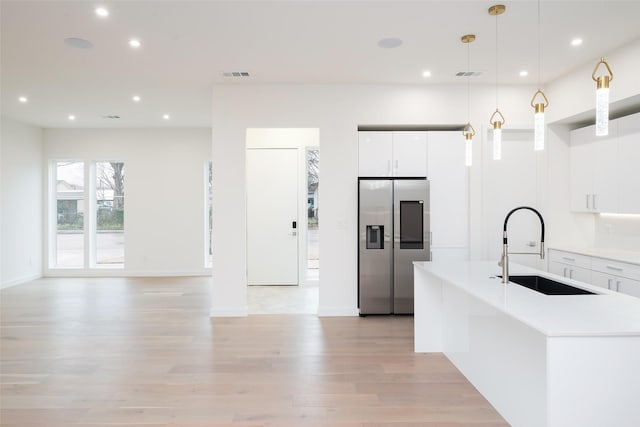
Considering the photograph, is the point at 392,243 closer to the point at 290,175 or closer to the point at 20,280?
the point at 290,175

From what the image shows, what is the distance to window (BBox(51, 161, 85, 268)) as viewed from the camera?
25.7 ft

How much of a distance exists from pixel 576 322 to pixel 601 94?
3.61 feet

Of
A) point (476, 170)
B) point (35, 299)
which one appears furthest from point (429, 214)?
point (35, 299)

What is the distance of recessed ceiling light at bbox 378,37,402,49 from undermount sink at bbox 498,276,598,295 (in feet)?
7.41

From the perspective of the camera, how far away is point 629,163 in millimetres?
3988

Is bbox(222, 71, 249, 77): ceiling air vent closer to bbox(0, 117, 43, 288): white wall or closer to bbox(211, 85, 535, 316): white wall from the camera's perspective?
bbox(211, 85, 535, 316): white wall

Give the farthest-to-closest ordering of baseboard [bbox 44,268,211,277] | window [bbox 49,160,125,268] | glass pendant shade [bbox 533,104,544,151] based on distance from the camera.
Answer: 1. window [bbox 49,160,125,268]
2. baseboard [bbox 44,268,211,277]
3. glass pendant shade [bbox 533,104,544,151]

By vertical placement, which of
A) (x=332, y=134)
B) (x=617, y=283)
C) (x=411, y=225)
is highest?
(x=332, y=134)

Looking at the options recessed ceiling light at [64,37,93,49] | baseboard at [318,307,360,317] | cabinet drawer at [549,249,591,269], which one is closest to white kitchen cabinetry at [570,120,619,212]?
cabinet drawer at [549,249,591,269]

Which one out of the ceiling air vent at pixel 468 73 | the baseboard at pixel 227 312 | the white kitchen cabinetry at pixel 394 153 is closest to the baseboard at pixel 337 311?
the baseboard at pixel 227 312

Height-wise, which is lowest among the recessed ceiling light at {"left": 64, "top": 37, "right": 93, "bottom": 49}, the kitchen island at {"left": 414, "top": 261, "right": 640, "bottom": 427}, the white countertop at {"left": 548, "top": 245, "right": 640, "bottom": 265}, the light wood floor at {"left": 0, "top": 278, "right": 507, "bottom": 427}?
the light wood floor at {"left": 0, "top": 278, "right": 507, "bottom": 427}

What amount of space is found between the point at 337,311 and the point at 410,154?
6.99 feet

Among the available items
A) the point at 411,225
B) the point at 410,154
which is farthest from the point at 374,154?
the point at 411,225

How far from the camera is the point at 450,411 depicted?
2600 mm
